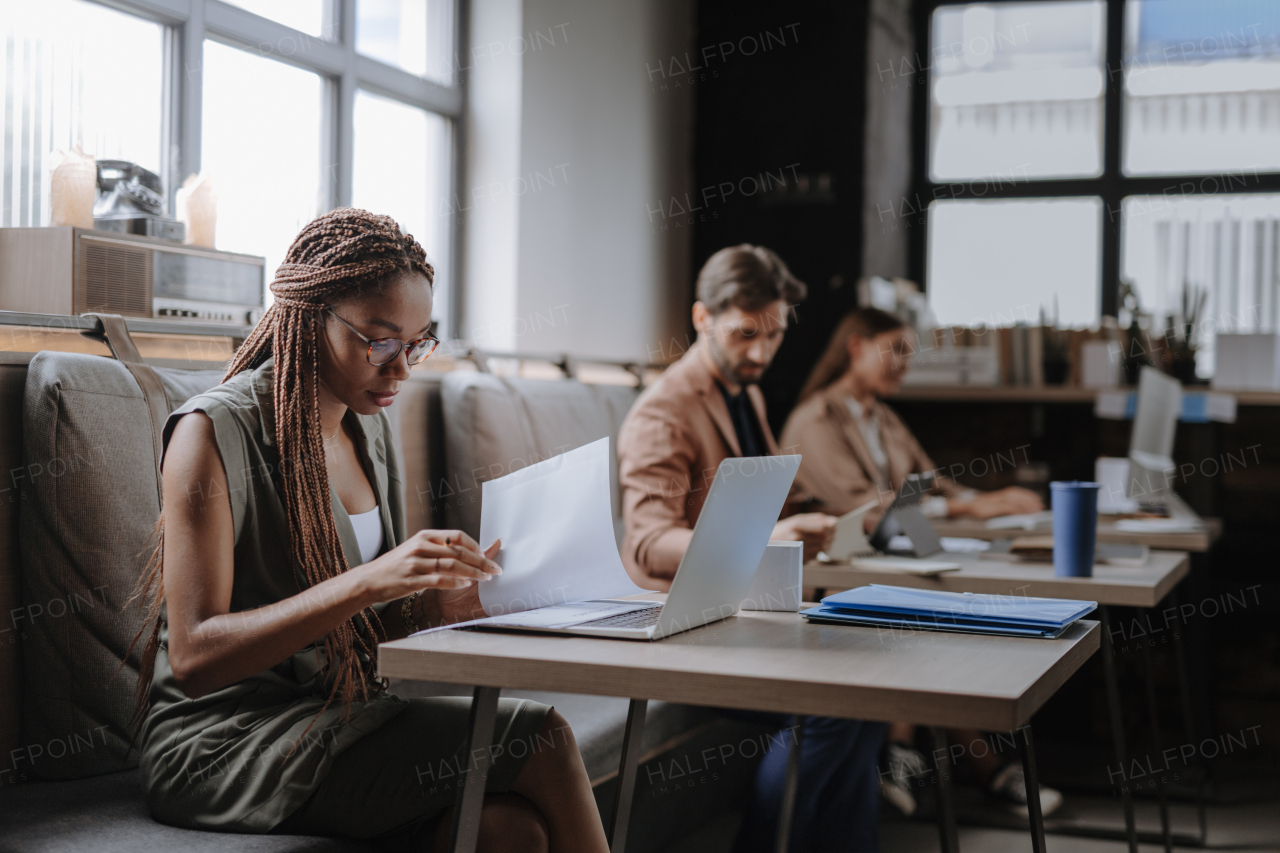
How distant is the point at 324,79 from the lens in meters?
3.17

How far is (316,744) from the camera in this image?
1.32 meters

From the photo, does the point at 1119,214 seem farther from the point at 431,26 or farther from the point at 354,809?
the point at 354,809

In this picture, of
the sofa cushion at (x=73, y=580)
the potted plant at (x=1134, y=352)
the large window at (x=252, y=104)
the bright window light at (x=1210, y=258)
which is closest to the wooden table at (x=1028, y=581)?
the sofa cushion at (x=73, y=580)

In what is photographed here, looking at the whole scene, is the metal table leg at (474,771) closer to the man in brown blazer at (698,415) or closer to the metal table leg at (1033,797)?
the metal table leg at (1033,797)

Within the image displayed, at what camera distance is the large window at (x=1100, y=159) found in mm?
4402

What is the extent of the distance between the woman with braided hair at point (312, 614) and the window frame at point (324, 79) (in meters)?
1.29

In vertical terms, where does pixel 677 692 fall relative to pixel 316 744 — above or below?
above

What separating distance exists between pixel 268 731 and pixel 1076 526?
→ 1360 millimetres

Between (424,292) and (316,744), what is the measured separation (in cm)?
57

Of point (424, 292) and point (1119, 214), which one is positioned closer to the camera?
point (424, 292)

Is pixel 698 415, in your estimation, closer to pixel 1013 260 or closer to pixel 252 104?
pixel 252 104

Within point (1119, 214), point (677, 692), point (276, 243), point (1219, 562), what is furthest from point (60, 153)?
point (1119, 214)

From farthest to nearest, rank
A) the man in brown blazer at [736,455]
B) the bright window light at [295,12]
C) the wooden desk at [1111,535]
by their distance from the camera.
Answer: the bright window light at [295,12], the wooden desk at [1111,535], the man in brown blazer at [736,455]

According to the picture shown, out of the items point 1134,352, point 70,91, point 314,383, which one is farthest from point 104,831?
point 1134,352
